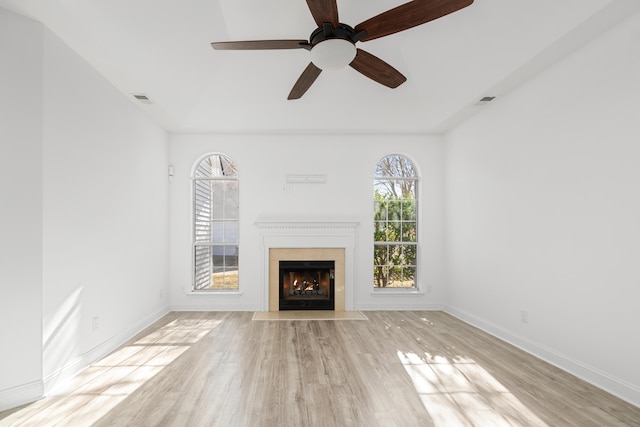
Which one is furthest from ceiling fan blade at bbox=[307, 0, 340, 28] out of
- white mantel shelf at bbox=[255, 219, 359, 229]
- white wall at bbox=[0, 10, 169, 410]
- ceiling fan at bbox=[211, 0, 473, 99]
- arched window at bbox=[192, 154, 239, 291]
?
arched window at bbox=[192, 154, 239, 291]

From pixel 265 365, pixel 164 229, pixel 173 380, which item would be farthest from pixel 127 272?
pixel 265 365

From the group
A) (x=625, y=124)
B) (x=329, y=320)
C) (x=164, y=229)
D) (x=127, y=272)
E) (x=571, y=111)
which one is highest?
(x=571, y=111)

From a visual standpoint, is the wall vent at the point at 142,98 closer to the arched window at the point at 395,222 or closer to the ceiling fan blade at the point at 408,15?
the ceiling fan blade at the point at 408,15

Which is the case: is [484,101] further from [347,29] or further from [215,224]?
[215,224]

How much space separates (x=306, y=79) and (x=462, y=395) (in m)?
2.83

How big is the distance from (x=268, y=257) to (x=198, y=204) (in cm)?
135

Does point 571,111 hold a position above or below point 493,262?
above

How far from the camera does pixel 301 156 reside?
530cm

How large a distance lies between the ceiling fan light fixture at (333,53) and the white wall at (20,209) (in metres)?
2.04

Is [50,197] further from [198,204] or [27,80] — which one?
[198,204]

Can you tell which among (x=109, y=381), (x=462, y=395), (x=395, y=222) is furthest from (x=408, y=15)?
(x=395, y=222)

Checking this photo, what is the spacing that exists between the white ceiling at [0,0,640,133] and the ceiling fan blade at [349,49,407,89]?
2.41 ft

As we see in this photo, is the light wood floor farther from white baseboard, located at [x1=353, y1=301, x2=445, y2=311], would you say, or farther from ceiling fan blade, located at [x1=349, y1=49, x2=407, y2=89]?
ceiling fan blade, located at [x1=349, y1=49, x2=407, y2=89]

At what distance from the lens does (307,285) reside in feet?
17.4
